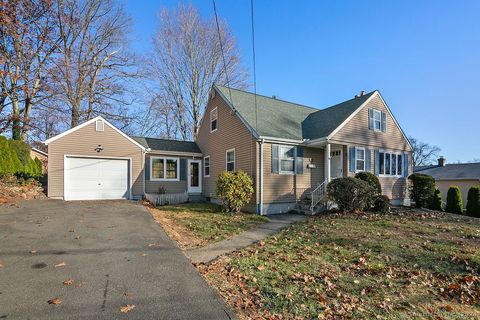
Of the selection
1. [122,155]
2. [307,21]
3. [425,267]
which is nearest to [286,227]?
[425,267]

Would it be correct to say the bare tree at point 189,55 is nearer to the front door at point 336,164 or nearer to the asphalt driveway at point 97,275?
the front door at point 336,164

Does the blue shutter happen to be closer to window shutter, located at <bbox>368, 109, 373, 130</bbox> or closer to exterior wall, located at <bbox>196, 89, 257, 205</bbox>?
window shutter, located at <bbox>368, 109, 373, 130</bbox>

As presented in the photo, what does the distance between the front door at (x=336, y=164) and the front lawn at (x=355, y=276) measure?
6879 mm

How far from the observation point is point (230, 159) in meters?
14.8

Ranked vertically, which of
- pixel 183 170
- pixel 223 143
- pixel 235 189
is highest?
pixel 223 143

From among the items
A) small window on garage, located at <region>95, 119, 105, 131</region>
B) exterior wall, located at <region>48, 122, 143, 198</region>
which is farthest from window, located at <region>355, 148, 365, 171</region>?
small window on garage, located at <region>95, 119, 105, 131</region>

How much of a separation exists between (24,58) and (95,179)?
1290 centimetres

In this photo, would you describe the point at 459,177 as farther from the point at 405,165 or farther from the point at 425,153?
the point at 425,153

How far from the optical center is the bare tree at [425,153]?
63094mm

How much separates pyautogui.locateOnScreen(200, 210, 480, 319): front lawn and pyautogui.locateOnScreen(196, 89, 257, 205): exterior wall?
5.62 m

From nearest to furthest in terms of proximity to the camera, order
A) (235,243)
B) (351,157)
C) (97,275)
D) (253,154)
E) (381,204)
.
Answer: (97,275), (235,243), (381,204), (253,154), (351,157)

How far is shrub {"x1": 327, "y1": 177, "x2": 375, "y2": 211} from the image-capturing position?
37.3 feet

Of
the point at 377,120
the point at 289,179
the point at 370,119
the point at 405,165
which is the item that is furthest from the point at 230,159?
the point at 405,165

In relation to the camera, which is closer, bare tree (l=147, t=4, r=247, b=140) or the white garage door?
the white garage door
